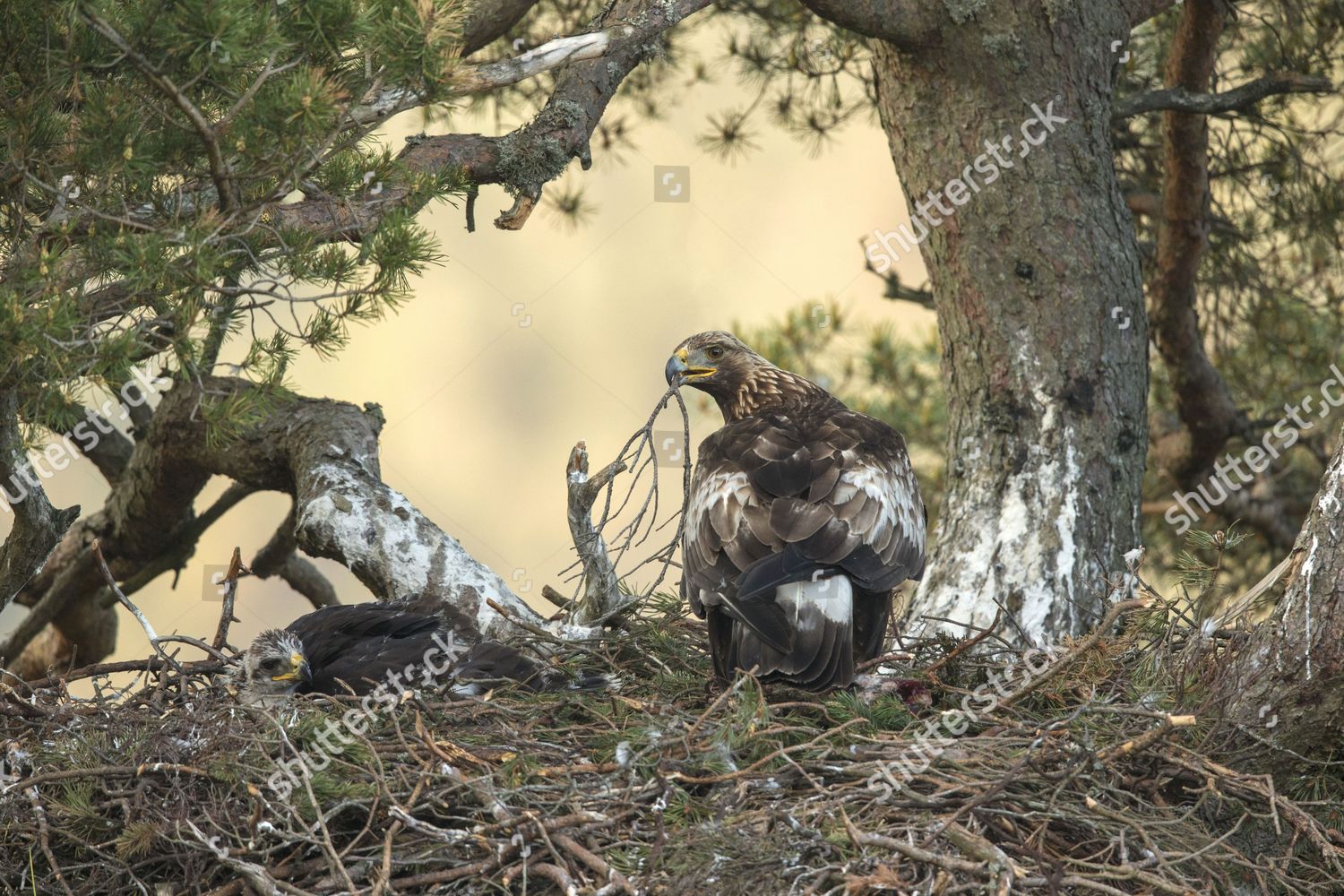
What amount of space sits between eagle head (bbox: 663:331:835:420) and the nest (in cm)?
181

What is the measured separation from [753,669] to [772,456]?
2.90 feet

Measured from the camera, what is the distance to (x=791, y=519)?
429cm

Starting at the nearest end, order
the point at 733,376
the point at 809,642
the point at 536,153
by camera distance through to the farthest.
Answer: the point at 809,642, the point at 536,153, the point at 733,376

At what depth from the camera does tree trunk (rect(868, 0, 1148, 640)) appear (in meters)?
5.83

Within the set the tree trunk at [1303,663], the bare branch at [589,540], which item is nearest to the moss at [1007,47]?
the bare branch at [589,540]

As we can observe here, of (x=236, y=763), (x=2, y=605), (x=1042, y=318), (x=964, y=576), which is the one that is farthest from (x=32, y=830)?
(x=1042, y=318)

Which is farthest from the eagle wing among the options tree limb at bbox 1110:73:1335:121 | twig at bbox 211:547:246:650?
tree limb at bbox 1110:73:1335:121

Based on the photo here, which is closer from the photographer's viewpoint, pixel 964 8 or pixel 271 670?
pixel 271 670

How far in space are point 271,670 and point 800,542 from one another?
173 centimetres

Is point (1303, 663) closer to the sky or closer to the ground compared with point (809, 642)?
closer to the ground

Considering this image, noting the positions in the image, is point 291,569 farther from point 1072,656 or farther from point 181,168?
point 1072,656

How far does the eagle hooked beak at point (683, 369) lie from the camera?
5.77m

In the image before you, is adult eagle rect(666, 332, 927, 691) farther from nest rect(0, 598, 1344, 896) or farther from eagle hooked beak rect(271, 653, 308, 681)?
eagle hooked beak rect(271, 653, 308, 681)

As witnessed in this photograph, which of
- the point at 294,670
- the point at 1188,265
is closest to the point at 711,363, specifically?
the point at 294,670
